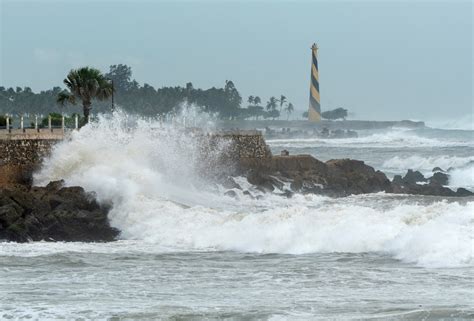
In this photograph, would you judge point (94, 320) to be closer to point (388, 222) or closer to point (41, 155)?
point (388, 222)

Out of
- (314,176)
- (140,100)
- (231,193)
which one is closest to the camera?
(231,193)

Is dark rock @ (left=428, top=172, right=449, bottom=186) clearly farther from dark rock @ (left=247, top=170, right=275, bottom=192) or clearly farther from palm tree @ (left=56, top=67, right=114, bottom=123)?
palm tree @ (left=56, top=67, right=114, bottom=123)

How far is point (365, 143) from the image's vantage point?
7750 cm

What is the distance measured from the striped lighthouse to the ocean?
157 feet

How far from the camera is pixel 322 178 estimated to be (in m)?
34.5

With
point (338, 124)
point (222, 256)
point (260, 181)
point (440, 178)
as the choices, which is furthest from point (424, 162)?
point (338, 124)

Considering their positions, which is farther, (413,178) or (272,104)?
(272,104)

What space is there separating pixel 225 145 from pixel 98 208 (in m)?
11.5

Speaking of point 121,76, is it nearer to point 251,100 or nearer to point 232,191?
point 251,100

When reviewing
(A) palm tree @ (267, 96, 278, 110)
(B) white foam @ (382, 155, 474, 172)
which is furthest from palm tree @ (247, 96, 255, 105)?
(B) white foam @ (382, 155, 474, 172)

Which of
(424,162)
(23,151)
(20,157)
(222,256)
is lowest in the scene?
(222,256)

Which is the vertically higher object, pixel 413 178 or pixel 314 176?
pixel 314 176

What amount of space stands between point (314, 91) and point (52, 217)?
6087cm

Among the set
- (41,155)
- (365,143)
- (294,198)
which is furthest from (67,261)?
(365,143)
